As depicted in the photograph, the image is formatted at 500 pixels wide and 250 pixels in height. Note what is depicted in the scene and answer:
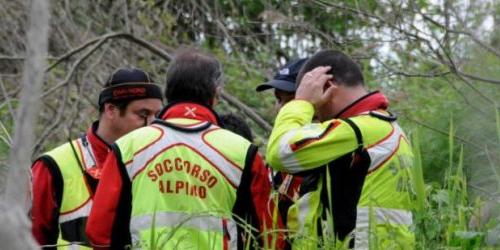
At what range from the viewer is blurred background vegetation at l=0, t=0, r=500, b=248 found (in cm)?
584

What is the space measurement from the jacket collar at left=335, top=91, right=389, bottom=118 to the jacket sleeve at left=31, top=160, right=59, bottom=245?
3.92 feet

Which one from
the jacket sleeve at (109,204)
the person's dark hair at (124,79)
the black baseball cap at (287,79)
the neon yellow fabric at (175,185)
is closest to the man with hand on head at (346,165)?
the neon yellow fabric at (175,185)

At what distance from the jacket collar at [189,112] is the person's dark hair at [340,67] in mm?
380

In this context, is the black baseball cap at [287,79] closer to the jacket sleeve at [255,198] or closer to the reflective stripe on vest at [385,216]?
the jacket sleeve at [255,198]

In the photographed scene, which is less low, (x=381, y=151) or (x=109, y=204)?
(x=381, y=151)

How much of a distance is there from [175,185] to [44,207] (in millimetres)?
844

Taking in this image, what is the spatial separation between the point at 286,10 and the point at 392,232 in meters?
4.69

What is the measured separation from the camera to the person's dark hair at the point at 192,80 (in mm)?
3984

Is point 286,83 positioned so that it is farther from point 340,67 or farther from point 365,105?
point 365,105

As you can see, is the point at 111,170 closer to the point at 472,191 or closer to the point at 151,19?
the point at 472,191

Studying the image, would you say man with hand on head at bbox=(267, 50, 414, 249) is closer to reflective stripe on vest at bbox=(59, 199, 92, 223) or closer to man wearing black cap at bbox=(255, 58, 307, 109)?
man wearing black cap at bbox=(255, 58, 307, 109)

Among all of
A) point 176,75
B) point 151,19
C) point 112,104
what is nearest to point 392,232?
point 176,75

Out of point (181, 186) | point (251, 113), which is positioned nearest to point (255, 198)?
point (181, 186)

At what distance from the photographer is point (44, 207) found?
4.35m
